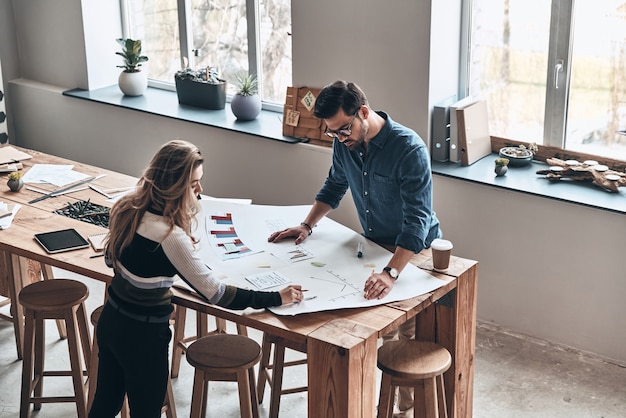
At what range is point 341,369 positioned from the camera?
2789 millimetres

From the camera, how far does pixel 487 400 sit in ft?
13.2

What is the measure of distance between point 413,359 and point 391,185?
0.67 m

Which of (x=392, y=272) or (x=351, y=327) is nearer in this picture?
(x=351, y=327)

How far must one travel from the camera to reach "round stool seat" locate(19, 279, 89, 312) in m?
3.73

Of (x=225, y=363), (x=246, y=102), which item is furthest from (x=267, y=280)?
(x=246, y=102)

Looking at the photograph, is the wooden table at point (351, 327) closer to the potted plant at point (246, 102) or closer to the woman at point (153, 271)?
the woman at point (153, 271)

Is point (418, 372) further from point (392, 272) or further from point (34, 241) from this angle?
point (34, 241)

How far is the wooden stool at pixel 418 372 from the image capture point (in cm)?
314

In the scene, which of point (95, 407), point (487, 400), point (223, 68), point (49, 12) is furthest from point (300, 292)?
point (49, 12)

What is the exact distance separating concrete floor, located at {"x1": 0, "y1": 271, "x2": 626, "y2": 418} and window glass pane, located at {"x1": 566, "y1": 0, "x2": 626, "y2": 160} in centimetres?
105

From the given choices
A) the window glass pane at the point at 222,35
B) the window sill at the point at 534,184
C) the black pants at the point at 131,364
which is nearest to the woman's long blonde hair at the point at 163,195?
the black pants at the point at 131,364

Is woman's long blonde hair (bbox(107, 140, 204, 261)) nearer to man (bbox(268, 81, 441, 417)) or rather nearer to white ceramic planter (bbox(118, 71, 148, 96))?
man (bbox(268, 81, 441, 417))

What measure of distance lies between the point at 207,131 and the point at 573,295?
240 cm

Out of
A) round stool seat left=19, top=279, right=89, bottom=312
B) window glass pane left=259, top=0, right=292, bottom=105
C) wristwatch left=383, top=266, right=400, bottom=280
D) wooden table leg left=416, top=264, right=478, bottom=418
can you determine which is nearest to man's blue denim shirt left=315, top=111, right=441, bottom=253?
wristwatch left=383, top=266, right=400, bottom=280
